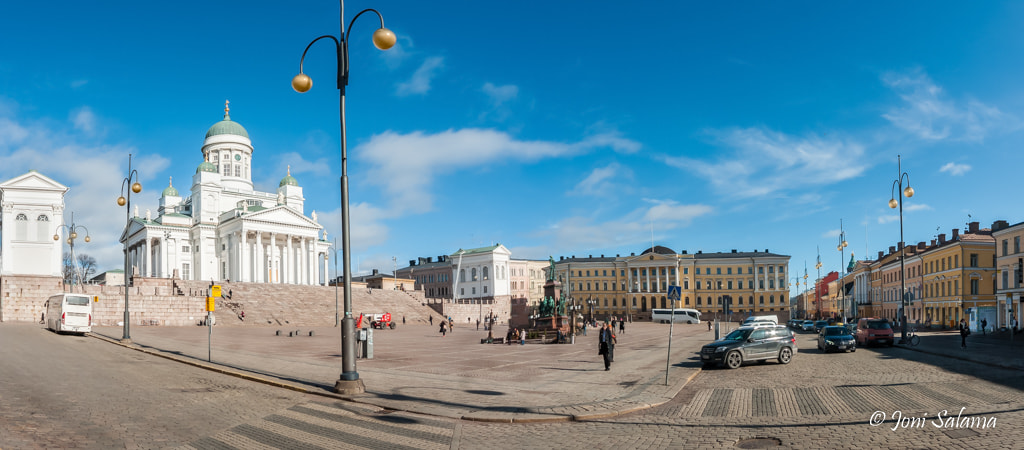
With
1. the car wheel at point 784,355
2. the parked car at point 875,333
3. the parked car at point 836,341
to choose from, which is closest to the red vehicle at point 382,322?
the parked car at point 875,333

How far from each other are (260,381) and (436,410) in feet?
22.5

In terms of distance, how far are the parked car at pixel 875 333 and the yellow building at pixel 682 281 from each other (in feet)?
298

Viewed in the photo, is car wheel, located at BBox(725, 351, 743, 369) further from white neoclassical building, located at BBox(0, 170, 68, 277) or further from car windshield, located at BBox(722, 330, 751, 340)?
white neoclassical building, located at BBox(0, 170, 68, 277)

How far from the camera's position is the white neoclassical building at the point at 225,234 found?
292 feet

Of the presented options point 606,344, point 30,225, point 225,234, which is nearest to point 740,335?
point 606,344

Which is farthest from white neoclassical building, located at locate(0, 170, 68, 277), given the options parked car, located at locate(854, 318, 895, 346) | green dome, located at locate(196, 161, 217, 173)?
parked car, located at locate(854, 318, 895, 346)

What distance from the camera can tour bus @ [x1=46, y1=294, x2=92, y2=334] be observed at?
36531mm

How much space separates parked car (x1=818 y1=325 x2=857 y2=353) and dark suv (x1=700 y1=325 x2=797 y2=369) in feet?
19.9

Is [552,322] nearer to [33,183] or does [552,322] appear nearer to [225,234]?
[33,183]

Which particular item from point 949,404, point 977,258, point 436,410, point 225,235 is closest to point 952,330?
point 977,258

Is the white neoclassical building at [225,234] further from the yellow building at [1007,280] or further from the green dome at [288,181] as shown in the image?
the yellow building at [1007,280]

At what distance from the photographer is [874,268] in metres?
99.5

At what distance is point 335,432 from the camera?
1073 cm

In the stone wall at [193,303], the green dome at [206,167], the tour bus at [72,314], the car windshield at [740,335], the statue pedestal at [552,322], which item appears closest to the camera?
the car windshield at [740,335]
